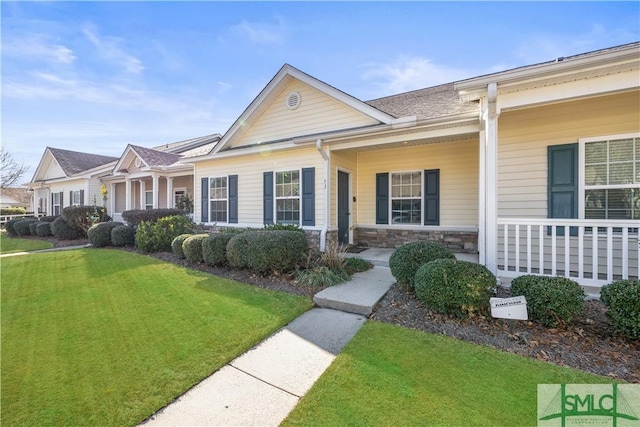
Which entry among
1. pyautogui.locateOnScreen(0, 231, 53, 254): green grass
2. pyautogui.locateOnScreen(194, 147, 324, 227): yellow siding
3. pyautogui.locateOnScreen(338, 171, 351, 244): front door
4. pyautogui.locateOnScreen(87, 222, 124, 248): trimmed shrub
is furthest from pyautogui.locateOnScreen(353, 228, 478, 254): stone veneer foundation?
pyautogui.locateOnScreen(0, 231, 53, 254): green grass

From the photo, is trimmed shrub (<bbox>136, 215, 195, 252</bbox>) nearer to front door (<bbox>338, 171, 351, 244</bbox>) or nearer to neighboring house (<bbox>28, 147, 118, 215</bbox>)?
front door (<bbox>338, 171, 351, 244</bbox>)

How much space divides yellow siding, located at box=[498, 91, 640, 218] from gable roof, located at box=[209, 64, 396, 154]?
2659 millimetres

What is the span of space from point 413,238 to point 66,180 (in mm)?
22476

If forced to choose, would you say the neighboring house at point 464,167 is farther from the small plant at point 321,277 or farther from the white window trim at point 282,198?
the small plant at point 321,277

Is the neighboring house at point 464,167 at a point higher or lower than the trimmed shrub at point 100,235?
higher

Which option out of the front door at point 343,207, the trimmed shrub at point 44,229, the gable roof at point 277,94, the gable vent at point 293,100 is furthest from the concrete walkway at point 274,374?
the trimmed shrub at point 44,229

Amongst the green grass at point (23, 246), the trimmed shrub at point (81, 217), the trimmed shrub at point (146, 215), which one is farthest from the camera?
the trimmed shrub at point (81, 217)

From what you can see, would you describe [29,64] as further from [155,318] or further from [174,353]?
[174,353]

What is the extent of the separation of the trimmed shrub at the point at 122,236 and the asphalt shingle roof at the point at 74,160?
12.0 meters

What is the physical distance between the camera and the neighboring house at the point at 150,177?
44.8 feet

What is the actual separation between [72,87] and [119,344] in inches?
393

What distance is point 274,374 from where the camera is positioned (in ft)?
9.34

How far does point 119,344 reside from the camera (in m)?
3.35

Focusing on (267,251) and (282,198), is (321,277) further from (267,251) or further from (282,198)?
(282,198)
